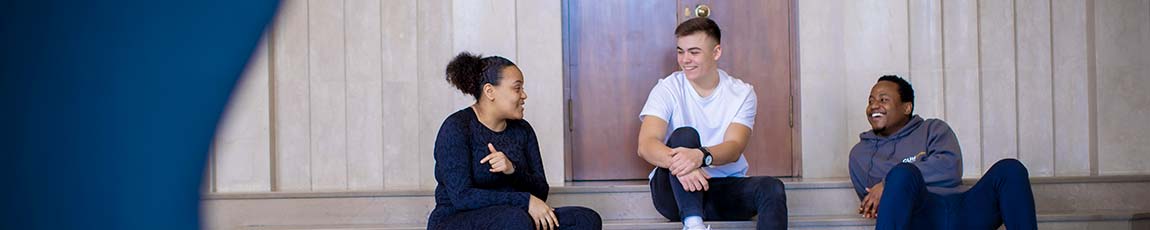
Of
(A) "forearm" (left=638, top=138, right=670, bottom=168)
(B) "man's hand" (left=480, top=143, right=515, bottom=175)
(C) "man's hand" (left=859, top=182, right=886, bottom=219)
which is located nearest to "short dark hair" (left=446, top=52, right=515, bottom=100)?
(B) "man's hand" (left=480, top=143, right=515, bottom=175)

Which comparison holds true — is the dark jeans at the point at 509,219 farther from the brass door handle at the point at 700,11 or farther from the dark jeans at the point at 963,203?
the brass door handle at the point at 700,11

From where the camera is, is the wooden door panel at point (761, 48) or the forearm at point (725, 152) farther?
the wooden door panel at point (761, 48)

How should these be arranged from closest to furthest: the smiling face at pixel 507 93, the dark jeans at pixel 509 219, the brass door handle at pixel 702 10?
1. the dark jeans at pixel 509 219
2. the smiling face at pixel 507 93
3. the brass door handle at pixel 702 10

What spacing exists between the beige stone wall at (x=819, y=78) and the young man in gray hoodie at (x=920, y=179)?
0.84m

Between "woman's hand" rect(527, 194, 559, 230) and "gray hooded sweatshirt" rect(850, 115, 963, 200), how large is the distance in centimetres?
114

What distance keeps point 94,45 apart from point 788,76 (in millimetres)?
4022

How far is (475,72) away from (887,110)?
4.33 feet

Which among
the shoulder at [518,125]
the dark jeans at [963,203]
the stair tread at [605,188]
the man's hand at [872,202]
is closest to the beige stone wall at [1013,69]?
the stair tread at [605,188]

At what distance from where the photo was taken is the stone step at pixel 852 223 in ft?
11.4

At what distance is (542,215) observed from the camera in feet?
8.70

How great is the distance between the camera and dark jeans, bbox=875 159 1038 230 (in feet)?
9.35

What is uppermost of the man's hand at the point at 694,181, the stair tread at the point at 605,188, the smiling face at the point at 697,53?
the smiling face at the point at 697,53

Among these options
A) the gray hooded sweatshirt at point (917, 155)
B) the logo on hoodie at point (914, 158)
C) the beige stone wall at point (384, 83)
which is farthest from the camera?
the beige stone wall at point (384, 83)

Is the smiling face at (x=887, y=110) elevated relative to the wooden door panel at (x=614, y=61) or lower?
lower
